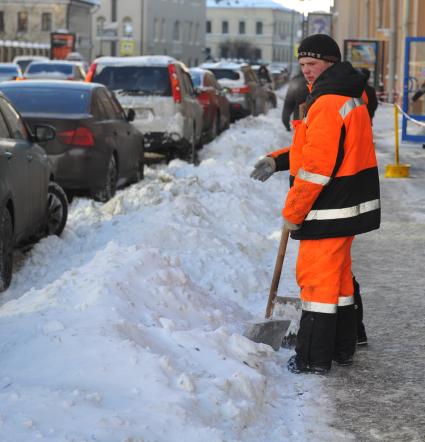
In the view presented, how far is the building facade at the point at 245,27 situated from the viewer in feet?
524

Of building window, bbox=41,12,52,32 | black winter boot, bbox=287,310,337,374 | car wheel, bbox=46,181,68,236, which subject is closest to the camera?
black winter boot, bbox=287,310,337,374

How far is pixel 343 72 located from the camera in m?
5.97

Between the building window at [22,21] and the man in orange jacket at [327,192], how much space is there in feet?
309

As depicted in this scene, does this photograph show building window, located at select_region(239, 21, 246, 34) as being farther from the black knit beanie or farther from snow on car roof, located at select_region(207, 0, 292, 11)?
the black knit beanie

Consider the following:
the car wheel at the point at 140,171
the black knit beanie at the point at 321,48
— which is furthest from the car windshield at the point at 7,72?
the black knit beanie at the point at 321,48

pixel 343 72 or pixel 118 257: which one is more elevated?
pixel 343 72

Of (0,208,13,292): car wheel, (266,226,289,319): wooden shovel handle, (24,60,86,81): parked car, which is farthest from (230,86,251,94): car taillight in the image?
(266,226,289,319): wooden shovel handle

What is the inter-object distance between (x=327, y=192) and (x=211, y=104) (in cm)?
1780

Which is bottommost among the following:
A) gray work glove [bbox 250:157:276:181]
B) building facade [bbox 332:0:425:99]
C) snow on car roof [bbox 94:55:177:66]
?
gray work glove [bbox 250:157:276:181]

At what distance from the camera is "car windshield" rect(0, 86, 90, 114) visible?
42.0ft

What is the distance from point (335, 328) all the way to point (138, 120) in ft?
39.3

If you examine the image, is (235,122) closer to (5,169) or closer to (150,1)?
(5,169)

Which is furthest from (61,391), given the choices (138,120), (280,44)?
(280,44)

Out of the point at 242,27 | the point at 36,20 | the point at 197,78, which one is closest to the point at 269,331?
the point at 197,78
